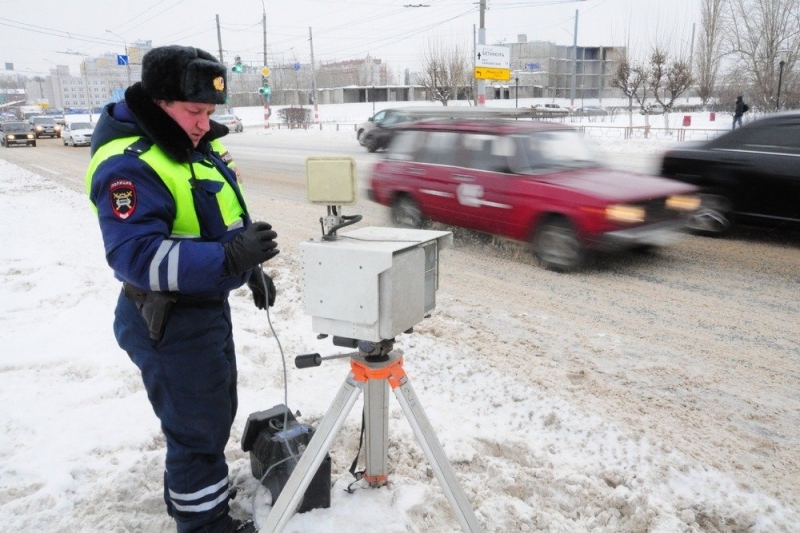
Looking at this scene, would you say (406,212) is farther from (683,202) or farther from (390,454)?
(390,454)

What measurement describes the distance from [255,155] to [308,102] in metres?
76.0

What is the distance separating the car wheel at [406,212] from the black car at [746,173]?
3444 millimetres

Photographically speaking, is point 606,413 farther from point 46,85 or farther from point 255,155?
point 46,85

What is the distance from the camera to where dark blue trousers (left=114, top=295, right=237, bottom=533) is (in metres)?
2.39

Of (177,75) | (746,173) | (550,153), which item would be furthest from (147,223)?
(746,173)

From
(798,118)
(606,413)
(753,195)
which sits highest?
(798,118)

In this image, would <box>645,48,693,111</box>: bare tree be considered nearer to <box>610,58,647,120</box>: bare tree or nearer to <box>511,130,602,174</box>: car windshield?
<box>610,58,647,120</box>: bare tree

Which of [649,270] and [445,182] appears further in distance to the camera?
[445,182]

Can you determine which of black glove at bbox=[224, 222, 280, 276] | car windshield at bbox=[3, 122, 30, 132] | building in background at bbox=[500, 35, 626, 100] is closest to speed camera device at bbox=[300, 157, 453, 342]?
black glove at bbox=[224, 222, 280, 276]

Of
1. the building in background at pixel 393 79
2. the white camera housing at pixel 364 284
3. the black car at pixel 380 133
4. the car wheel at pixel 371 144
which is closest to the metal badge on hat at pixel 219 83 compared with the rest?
the white camera housing at pixel 364 284

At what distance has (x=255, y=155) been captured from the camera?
2392cm

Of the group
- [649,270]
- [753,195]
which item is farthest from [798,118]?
[649,270]

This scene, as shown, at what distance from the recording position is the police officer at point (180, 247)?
7.09 ft

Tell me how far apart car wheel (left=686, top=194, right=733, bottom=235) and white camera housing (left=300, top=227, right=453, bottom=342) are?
22.6 ft
